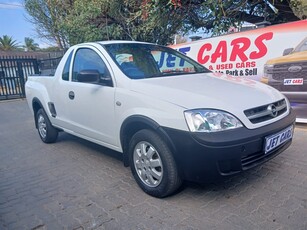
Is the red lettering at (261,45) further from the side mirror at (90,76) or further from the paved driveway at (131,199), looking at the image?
the side mirror at (90,76)

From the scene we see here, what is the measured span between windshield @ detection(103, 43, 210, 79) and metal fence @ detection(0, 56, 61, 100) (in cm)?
974

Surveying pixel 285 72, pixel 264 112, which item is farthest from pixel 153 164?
pixel 285 72

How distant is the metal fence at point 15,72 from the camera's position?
12.5 meters

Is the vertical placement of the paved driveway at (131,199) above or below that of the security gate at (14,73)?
below

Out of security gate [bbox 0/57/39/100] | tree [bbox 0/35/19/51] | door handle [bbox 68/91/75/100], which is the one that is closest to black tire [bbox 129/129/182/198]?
door handle [bbox 68/91/75/100]

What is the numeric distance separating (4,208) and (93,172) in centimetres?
110

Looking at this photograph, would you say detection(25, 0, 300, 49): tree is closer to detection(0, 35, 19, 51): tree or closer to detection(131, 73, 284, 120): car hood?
detection(131, 73, 284, 120): car hood

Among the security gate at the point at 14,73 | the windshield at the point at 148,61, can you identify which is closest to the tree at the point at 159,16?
the security gate at the point at 14,73

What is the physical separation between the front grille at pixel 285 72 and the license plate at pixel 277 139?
2402 mm

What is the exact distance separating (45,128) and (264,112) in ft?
12.8

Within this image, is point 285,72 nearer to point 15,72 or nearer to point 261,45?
point 261,45

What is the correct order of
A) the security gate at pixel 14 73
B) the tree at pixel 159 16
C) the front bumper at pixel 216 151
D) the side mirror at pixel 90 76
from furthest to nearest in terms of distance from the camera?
the security gate at pixel 14 73 < the tree at pixel 159 16 < the side mirror at pixel 90 76 < the front bumper at pixel 216 151

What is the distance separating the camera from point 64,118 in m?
4.14

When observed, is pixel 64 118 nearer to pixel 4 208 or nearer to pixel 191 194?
pixel 4 208
